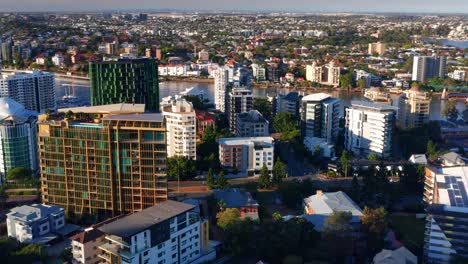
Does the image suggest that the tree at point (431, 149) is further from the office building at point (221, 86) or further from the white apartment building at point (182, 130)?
the office building at point (221, 86)

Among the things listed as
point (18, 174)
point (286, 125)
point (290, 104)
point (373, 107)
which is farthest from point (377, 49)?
point (18, 174)

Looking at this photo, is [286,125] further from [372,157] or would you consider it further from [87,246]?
[87,246]

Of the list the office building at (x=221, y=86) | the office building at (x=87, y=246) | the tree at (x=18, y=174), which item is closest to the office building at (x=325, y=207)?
the office building at (x=87, y=246)

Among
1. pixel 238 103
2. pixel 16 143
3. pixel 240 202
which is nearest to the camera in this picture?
pixel 240 202

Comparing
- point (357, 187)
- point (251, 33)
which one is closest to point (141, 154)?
point (357, 187)

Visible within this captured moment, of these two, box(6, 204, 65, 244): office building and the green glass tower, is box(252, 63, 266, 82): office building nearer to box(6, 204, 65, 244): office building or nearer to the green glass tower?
the green glass tower

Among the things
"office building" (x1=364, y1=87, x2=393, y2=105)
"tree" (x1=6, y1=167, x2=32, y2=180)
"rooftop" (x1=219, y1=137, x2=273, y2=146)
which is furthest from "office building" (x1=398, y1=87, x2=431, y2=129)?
"tree" (x1=6, y1=167, x2=32, y2=180)

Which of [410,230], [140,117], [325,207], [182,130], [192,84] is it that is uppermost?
[140,117]

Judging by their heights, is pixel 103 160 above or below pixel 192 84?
above
